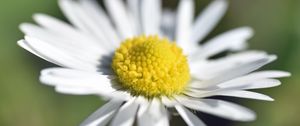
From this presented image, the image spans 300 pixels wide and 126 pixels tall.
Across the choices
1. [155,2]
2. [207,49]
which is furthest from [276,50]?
[155,2]

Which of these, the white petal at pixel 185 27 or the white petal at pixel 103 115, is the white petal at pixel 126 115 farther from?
the white petal at pixel 185 27

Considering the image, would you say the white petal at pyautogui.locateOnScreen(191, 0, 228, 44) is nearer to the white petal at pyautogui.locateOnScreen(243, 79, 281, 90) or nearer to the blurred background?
the blurred background

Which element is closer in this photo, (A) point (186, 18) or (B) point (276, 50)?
(A) point (186, 18)

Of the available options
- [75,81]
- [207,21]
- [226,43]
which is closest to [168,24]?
[207,21]

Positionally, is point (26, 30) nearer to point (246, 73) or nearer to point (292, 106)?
point (246, 73)

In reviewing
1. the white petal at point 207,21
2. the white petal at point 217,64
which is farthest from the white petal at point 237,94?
the white petal at point 207,21

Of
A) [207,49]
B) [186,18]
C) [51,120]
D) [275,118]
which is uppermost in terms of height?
[186,18]
